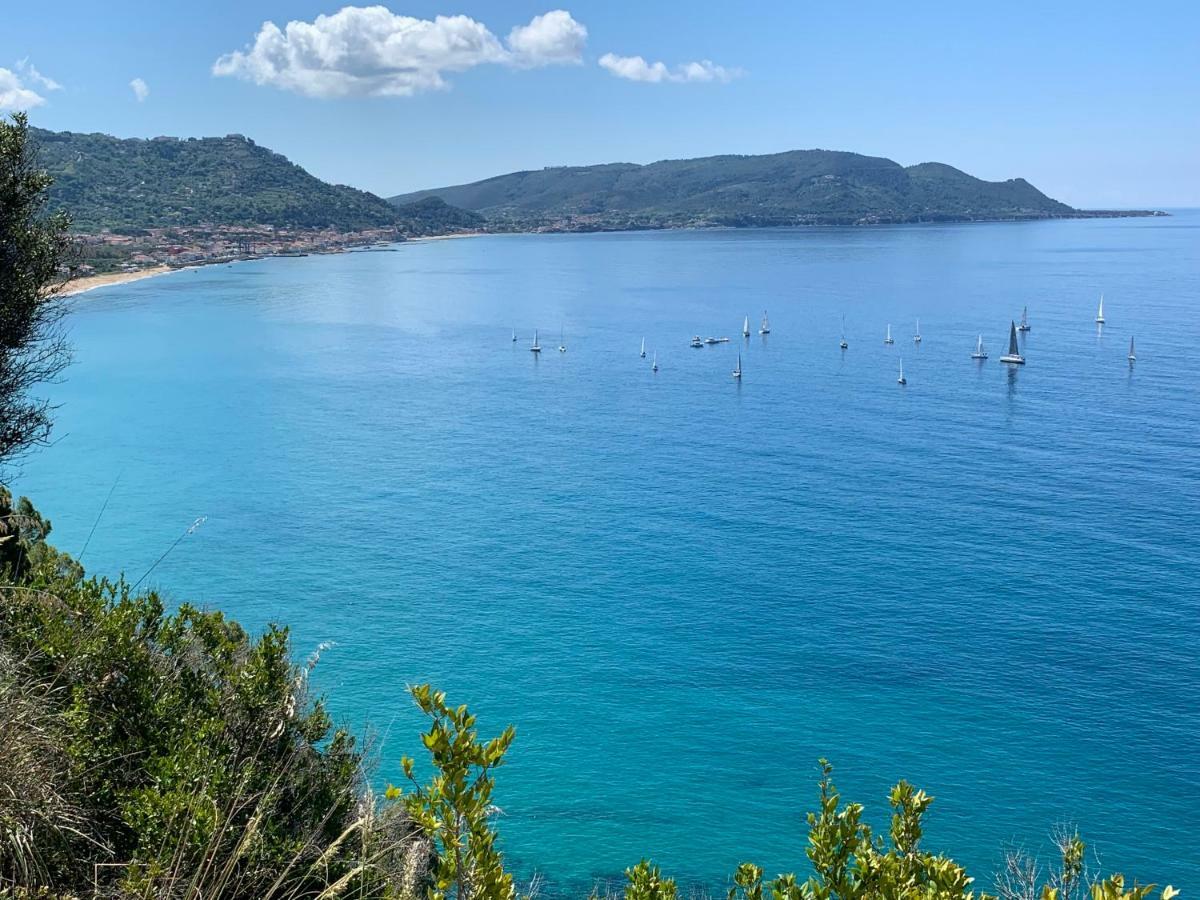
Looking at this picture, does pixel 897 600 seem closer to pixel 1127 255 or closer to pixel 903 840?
pixel 903 840

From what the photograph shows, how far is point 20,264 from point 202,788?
12.9 m

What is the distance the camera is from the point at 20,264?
15.5m

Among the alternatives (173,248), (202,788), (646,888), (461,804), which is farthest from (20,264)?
(173,248)

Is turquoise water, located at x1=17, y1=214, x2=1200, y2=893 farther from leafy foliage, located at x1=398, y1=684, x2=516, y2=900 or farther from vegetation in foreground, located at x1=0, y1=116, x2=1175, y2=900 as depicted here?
leafy foliage, located at x1=398, y1=684, x2=516, y2=900

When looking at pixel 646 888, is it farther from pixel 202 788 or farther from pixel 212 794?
pixel 212 794

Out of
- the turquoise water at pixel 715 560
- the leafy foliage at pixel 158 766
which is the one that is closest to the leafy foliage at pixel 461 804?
the leafy foliage at pixel 158 766

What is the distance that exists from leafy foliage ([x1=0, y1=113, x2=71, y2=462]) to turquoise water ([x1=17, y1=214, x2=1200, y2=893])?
575 inches

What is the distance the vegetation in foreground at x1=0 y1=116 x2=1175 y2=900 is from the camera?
17.0 feet

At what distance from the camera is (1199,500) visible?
42.0 meters

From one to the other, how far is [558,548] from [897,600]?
1446 cm

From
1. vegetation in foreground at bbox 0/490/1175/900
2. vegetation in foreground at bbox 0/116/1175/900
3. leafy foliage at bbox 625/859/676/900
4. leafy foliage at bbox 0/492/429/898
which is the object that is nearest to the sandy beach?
vegetation in foreground at bbox 0/116/1175/900

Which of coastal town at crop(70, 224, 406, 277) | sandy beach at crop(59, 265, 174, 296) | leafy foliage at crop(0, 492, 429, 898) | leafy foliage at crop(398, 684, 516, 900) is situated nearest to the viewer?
leafy foliage at crop(398, 684, 516, 900)

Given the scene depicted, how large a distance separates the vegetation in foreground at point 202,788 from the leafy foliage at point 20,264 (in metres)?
0.05

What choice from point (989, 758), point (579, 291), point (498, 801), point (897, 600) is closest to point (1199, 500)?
point (897, 600)
